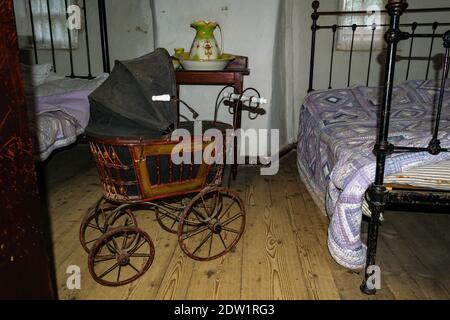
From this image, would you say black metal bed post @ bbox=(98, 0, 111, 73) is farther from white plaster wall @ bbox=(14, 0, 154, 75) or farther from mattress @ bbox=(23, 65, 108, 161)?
mattress @ bbox=(23, 65, 108, 161)

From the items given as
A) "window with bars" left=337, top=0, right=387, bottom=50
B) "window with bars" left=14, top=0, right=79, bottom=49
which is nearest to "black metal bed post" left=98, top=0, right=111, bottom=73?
"window with bars" left=14, top=0, right=79, bottom=49

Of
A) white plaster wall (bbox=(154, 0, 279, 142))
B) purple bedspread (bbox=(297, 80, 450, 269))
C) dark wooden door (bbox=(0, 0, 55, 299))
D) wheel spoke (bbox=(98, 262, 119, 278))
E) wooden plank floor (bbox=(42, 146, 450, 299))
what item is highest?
white plaster wall (bbox=(154, 0, 279, 142))

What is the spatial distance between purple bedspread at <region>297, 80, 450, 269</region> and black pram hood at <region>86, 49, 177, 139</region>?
68 centimetres

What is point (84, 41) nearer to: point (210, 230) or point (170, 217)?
point (170, 217)

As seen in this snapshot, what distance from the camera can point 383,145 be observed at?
3.98ft

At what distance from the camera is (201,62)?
84.9 inches

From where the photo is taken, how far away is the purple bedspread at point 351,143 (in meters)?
1.33

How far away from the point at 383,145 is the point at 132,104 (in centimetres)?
85

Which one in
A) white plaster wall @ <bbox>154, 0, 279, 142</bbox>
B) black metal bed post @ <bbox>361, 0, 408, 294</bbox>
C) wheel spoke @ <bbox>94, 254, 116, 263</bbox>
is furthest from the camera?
white plaster wall @ <bbox>154, 0, 279, 142</bbox>

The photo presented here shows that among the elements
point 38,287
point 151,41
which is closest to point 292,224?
point 38,287

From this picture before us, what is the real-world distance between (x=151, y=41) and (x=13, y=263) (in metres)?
2.72

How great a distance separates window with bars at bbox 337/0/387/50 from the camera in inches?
113

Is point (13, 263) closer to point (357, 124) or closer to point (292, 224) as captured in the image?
point (292, 224)

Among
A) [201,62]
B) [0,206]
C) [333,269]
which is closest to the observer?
[0,206]
